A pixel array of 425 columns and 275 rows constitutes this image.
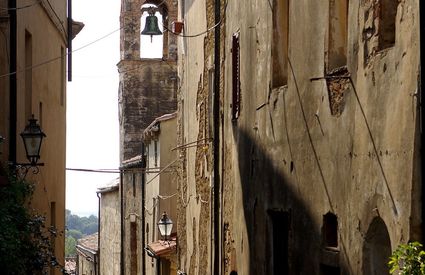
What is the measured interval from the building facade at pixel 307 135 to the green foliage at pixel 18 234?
260 cm

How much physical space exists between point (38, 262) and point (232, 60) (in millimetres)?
4551

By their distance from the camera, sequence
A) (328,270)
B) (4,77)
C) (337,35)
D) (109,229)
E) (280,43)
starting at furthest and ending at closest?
(109,229)
(4,77)
(280,43)
(328,270)
(337,35)

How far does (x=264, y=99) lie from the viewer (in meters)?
13.4

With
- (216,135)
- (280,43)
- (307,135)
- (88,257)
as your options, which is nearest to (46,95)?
(216,135)

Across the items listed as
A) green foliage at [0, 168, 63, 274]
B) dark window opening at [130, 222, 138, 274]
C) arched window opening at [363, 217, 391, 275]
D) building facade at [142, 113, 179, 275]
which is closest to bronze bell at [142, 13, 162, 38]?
building facade at [142, 113, 179, 275]

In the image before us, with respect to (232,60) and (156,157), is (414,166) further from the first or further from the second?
(156,157)

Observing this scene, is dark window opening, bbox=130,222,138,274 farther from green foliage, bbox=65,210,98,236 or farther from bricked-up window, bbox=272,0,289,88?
green foliage, bbox=65,210,98,236

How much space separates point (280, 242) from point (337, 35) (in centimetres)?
317

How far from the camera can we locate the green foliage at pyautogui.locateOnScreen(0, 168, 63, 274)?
11.3 m

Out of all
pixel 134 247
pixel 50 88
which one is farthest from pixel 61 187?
pixel 134 247

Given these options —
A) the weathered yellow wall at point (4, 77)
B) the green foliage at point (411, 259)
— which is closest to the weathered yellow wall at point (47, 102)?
the weathered yellow wall at point (4, 77)

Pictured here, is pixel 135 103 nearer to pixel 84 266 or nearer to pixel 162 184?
pixel 162 184

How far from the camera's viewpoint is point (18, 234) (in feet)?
39.0

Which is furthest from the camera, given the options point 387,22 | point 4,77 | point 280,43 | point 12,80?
point 12,80
